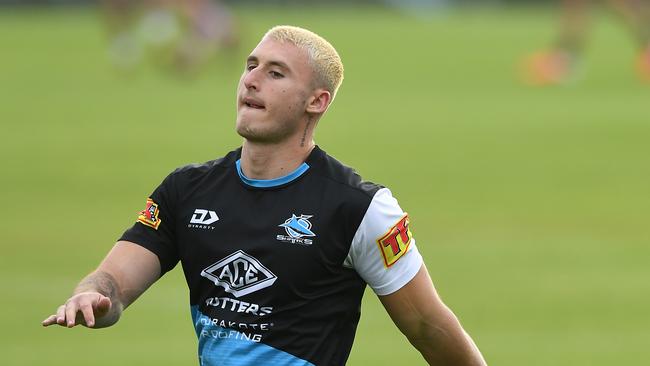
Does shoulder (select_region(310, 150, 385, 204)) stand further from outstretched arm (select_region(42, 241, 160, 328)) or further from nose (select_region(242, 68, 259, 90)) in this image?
outstretched arm (select_region(42, 241, 160, 328))

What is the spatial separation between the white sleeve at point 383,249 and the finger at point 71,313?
3.28 feet

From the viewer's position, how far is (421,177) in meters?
20.2

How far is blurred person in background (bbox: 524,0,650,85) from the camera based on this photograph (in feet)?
105

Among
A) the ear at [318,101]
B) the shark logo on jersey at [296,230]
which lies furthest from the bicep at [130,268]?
the ear at [318,101]

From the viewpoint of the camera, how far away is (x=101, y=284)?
5.61m

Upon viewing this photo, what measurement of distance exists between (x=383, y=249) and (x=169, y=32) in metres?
33.6

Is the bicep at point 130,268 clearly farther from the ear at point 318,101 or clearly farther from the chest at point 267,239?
the ear at point 318,101

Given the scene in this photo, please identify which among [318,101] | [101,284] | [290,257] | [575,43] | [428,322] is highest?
[318,101]

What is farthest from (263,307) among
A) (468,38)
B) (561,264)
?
(468,38)

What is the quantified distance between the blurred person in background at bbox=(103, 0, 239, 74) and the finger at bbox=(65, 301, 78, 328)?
29.0 metres

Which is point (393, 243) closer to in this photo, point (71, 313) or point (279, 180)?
point (279, 180)

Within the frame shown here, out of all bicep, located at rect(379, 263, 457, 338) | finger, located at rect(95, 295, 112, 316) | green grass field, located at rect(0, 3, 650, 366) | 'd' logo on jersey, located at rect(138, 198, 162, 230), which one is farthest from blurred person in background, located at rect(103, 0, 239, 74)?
finger, located at rect(95, 295, 112, 316)

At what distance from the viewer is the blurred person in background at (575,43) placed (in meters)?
32.2

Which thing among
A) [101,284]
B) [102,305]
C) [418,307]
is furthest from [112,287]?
[418,307]
